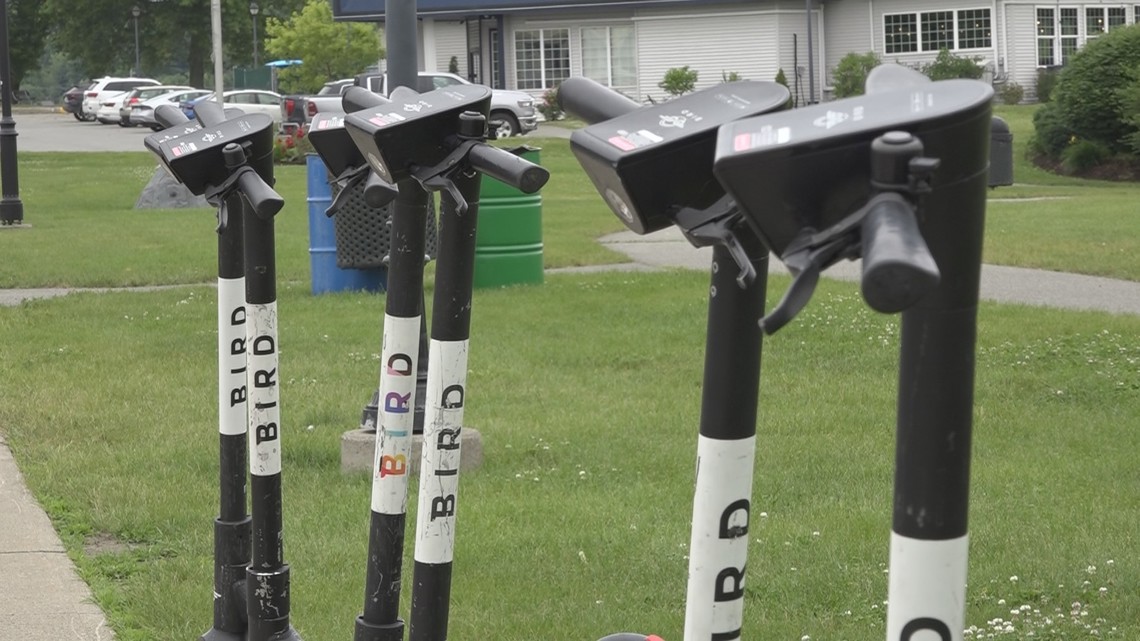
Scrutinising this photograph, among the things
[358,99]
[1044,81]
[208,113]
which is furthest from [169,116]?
[1044,81]

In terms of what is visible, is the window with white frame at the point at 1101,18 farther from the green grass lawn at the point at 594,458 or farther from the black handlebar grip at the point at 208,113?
the black handlebar grip at the point at 208,113

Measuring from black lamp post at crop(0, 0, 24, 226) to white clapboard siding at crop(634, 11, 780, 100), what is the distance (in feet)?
94.8

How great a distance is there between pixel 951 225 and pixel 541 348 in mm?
7661

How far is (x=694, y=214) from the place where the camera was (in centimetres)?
217

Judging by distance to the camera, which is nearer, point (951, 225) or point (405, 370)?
point (951, 225)

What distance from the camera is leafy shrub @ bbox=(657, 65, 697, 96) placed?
142 ft

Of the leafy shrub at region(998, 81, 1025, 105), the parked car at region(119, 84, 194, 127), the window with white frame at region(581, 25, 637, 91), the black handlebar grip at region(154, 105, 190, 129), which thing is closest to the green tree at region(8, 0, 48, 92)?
the parked car at region(119, 84, 194, 127)

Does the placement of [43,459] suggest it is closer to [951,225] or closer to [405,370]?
[405,370]

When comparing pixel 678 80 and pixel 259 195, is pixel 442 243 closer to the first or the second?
pixel 259 195

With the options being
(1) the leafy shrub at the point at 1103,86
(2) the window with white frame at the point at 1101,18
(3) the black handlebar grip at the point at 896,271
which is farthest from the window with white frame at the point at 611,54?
(3) the black handlebar grip at the point at 896,271

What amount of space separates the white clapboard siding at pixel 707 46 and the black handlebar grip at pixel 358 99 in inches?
1673

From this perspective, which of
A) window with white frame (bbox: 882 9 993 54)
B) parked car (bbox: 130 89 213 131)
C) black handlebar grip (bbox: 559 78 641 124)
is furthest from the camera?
parked car (bbox: 130 89 213 131)

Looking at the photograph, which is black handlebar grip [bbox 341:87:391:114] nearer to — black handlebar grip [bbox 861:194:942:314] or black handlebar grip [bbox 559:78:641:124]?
black handlebar grip [bbox 559:78:641:124]

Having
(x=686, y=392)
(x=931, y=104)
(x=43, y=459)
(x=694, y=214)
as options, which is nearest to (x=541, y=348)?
(x=686, y=392)
